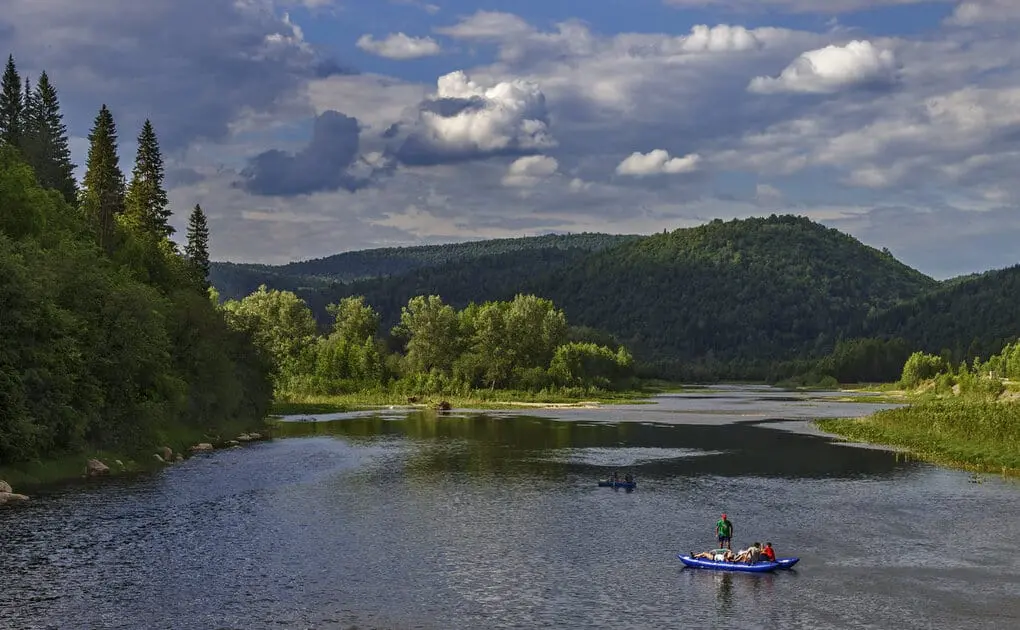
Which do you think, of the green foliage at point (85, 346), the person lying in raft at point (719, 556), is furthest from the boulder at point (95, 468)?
the person lying in raft at point (719, 556)

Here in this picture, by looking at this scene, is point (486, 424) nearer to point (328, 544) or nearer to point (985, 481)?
point (985, 481)

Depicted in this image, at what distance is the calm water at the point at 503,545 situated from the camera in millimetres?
42844

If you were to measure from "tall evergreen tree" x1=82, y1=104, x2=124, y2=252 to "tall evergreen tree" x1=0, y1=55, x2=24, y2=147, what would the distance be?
10.7 metres

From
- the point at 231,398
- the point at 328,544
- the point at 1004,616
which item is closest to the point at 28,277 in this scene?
the point at 328,544

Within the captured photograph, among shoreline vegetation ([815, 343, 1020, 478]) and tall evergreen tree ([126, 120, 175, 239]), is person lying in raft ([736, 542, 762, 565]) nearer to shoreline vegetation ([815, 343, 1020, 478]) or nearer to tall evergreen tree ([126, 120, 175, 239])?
shoreline vegetation ([815, 343, 1020, 478])

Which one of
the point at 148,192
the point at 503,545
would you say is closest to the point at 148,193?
the point at 148,192

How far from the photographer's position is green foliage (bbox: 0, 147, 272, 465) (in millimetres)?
70188

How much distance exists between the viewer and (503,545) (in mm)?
56750

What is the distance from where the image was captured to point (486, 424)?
15188cm

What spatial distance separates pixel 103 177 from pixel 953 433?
401ft

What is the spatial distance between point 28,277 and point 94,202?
2771 inches

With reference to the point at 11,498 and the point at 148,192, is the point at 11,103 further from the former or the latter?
the point at 11,498

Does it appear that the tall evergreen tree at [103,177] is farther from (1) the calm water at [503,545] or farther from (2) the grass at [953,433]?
(2) the grass at [953,433]

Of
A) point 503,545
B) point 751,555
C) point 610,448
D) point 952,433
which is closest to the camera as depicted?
point 751,555
